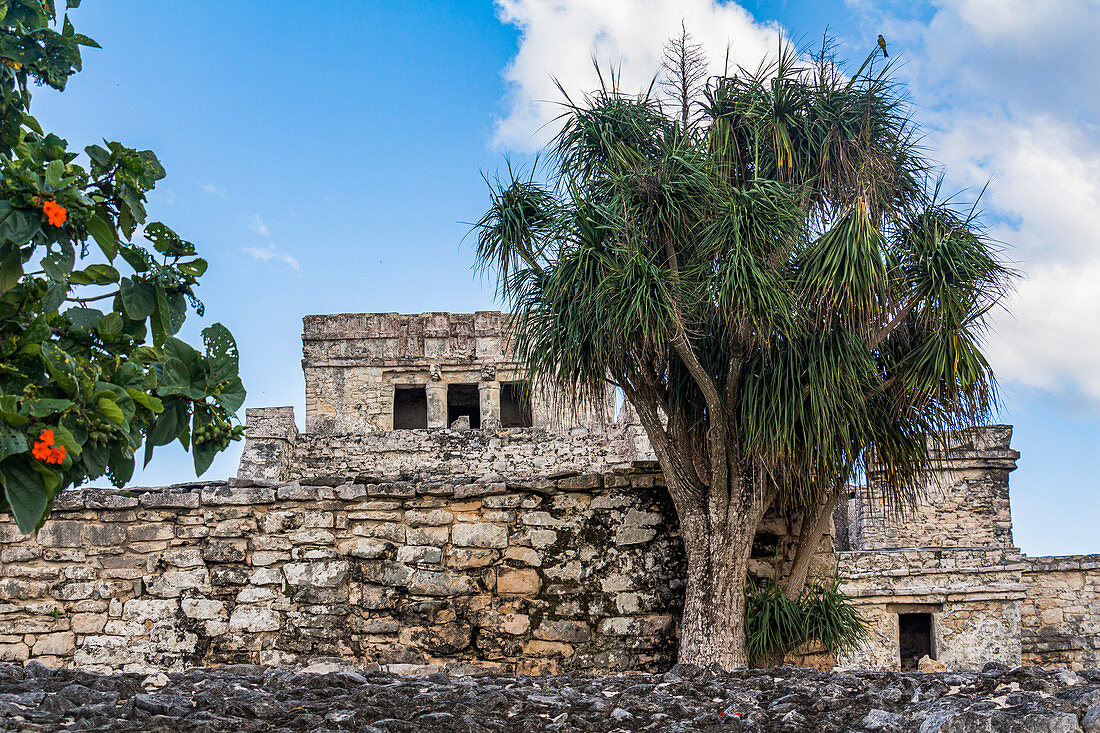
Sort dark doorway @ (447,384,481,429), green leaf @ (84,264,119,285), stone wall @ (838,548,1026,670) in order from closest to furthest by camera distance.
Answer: green leaf @ (84,264,119,285)
stone wall @ (838,548,1026,670)
dark doorway @ (447,384,481,429)

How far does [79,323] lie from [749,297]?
142 inches

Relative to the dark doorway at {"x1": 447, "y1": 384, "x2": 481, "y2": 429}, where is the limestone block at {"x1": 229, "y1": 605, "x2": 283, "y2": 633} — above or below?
below

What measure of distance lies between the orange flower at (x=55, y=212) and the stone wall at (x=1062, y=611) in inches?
481

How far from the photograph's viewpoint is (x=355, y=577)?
5898 millimetres

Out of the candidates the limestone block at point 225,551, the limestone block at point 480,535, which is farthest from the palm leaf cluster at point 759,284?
the limestone block at point 225,551

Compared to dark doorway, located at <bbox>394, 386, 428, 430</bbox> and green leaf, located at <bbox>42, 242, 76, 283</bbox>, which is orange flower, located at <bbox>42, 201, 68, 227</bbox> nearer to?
green leaf, located at <bbox>42, 242, 76, 283</bbox>

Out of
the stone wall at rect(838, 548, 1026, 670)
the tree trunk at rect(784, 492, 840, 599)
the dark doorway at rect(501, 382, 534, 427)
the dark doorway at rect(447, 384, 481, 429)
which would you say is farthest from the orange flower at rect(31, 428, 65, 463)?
the dark doorway at rect(501, 382, 534, 427)

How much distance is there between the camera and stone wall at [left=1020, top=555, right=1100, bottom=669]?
460 inches

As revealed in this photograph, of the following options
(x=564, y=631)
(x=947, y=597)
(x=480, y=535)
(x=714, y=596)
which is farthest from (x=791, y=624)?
(x=947, y=597)

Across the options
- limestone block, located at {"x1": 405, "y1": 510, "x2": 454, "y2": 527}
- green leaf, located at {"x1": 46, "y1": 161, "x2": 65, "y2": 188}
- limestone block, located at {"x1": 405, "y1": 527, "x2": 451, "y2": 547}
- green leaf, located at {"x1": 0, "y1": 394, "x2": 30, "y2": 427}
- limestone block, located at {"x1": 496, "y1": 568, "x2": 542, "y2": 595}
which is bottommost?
limestone block, located at {"x1": 496, "y1": 568, "x2": 542, "y2": 595}

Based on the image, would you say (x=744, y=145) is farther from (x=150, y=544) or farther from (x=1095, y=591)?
(x=1095, y=591)

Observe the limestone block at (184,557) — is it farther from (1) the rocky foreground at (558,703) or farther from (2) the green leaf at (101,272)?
(2) the green leaf at (101,272)

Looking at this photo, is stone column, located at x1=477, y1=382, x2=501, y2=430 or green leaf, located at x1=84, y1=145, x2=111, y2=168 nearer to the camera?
green leaf, located at x1=84, y1=145, x2=111, y2=168

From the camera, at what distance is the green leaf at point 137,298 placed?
10.6 ft
